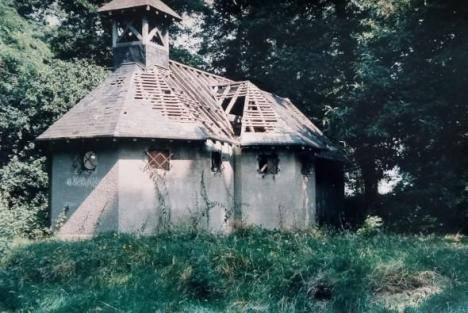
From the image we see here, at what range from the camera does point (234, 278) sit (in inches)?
407

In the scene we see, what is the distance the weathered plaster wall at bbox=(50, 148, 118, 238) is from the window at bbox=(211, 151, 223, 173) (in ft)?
13.1

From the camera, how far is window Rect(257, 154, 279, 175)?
63.4 ft

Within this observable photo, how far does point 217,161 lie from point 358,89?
7.04 metres

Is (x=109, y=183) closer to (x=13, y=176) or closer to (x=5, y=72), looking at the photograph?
(x=13, y=176)

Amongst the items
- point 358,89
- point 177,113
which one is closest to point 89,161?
point 177,113

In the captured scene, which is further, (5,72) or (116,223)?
(5,72)

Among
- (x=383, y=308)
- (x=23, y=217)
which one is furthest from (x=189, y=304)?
(x=23, y=217)

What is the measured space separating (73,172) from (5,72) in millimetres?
7847

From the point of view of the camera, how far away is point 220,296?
9852 mm

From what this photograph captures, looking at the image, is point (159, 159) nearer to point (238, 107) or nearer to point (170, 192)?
point (170, 192)

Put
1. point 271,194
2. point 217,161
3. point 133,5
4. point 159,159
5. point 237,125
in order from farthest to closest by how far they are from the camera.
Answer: point 237,125, point 133,5, point 271,194, point 217,161, point 159,159

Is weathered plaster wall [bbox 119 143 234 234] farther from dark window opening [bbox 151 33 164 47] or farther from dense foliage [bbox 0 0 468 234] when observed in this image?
dark window opening [bbox 151 33 164 47]

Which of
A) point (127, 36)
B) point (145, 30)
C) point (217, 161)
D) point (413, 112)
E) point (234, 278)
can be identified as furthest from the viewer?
point (127, 36)


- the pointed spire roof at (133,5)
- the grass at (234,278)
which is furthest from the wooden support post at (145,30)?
the grass at (234,278)
